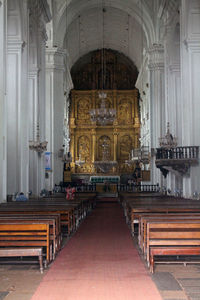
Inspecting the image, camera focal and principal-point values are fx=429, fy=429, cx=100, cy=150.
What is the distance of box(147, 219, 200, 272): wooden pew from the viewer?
18.0 feet

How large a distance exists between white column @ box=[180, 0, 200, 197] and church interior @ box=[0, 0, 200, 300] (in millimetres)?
36

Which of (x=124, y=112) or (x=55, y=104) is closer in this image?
(x=55, y=104)

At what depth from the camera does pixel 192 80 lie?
15594mm

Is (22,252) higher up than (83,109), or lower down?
lower down

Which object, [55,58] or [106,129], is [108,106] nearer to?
[106,129]

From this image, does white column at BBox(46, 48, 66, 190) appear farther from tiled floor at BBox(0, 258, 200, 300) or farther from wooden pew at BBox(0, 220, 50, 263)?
tiled floor at BBox(0, 258, 200, 300)

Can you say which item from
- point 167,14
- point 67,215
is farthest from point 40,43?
point 67,215

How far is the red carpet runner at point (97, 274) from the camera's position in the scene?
15.0 ft

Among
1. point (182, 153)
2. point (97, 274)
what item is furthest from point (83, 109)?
point (97, 274)

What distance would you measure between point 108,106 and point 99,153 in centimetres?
427

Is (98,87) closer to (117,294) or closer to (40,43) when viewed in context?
(40,43)

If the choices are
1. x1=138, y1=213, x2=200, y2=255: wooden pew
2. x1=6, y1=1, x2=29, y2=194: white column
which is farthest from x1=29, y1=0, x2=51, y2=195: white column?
x1=138, y1=213, x2=200, y2=255: wooden pew

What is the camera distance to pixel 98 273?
5.56 m

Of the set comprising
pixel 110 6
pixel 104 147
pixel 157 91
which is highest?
pixel 110 6
